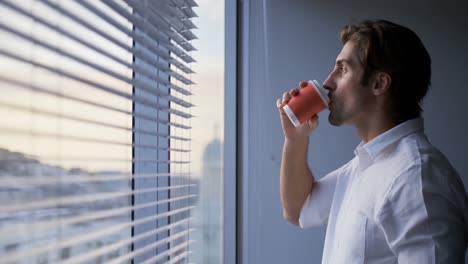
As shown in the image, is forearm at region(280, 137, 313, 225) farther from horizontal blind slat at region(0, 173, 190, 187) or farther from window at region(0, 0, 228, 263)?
horizontal blind slat at region(0, 173, 190, 187)

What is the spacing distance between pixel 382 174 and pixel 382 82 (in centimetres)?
27

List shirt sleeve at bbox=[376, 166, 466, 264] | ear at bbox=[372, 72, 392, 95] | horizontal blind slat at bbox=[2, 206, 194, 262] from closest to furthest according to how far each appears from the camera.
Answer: horizontal blind slat at bbox=[2, 206, 194, 262]
shirt sleeve at bbox=[376, 166, 466, 264]
ear at bbox=[372, 72, 392, 95]

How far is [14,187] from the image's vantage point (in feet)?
1.88

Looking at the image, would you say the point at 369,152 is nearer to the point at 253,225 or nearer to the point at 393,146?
the point at 393,146

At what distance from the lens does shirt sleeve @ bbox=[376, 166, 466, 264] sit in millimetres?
894

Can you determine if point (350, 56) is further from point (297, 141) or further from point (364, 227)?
point (364, 227)

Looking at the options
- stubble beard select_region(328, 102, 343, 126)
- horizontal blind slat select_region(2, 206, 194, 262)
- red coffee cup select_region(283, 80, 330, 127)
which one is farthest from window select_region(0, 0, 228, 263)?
stubble beard select_region(328, 102, 343, 126)

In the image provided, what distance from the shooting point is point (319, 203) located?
4.68ft

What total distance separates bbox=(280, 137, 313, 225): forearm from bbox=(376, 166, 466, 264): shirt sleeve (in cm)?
49

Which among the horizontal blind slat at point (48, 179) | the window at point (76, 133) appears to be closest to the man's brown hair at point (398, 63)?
the window at point (76, 133)

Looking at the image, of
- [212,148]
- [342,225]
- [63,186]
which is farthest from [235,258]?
[63,186]

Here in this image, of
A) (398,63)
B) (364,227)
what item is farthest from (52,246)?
(398,63)

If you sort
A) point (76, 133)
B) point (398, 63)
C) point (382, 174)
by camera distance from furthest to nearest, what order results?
point (398, 63) < point (382, 174) < point (76, 133)

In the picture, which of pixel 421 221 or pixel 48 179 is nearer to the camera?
pixel 48 179
